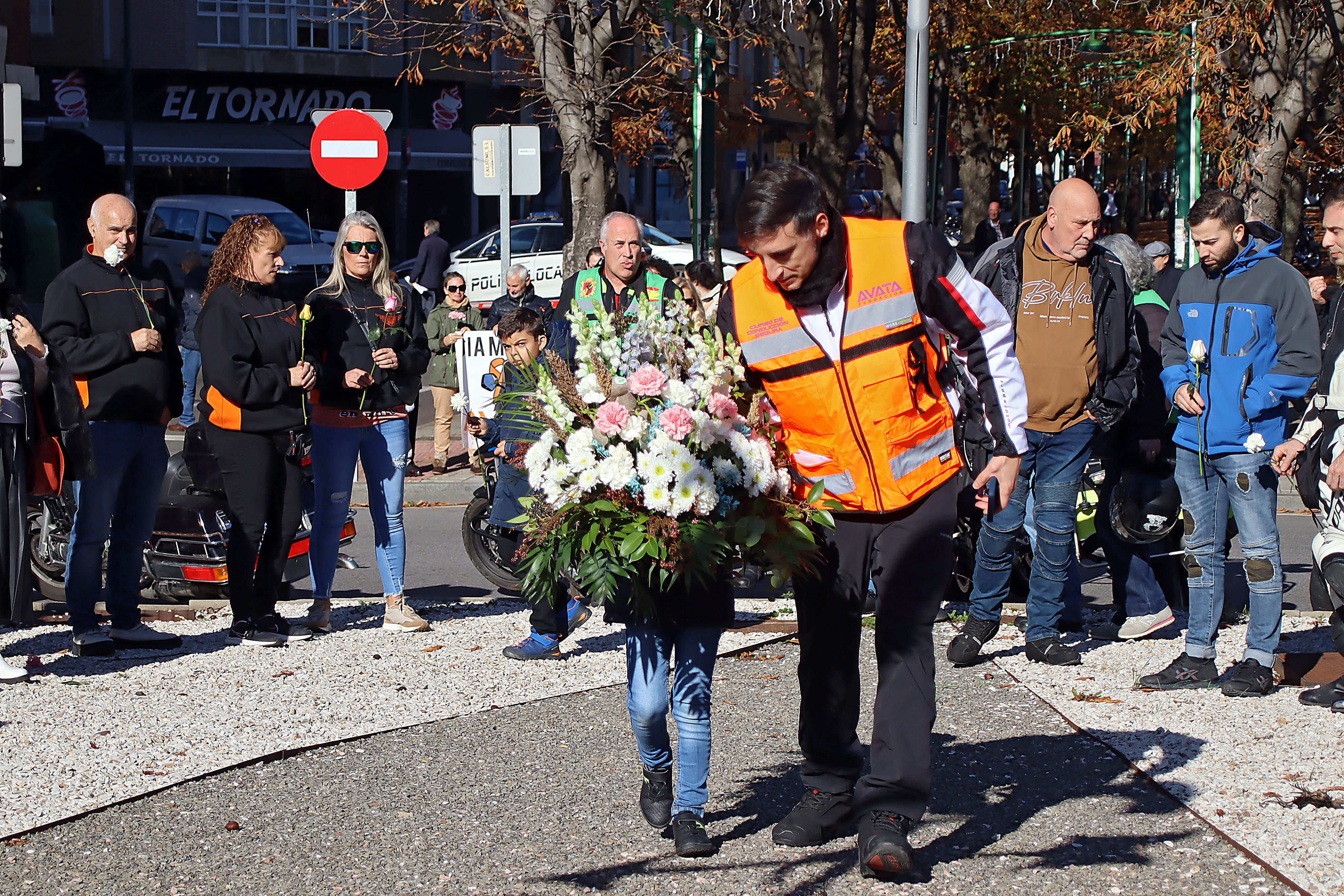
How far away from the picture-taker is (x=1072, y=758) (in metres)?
5.28

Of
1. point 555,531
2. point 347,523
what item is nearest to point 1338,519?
point 555,531

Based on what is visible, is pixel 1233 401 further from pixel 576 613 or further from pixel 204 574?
pixel 204 574

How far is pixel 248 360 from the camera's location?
6.66m

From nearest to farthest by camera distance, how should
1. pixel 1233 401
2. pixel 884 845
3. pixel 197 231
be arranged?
pixel 884 845 < pixel 1233 401 < pixel 197 231

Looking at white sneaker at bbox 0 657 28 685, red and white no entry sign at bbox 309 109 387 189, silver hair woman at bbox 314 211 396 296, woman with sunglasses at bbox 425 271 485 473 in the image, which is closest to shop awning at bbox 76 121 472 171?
woman with sunglasses at bbox 425 271 485 473

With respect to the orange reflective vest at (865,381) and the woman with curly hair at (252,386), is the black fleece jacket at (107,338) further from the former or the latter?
the orange reflective vest at (865,381)

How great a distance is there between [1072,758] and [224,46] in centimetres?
3619

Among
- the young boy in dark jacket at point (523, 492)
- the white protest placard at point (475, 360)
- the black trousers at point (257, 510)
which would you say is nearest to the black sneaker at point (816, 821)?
the young boy in dark jacket at point (523, 492)

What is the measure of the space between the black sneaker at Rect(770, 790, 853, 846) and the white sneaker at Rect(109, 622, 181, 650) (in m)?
3.56

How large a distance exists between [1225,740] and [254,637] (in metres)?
4.34

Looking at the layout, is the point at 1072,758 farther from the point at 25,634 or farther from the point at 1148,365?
the point at 25,634

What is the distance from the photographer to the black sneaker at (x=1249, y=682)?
19.5 ft

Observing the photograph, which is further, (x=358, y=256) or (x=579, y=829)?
(x=358, y=256)

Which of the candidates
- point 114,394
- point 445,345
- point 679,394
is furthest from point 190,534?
point 445,345
